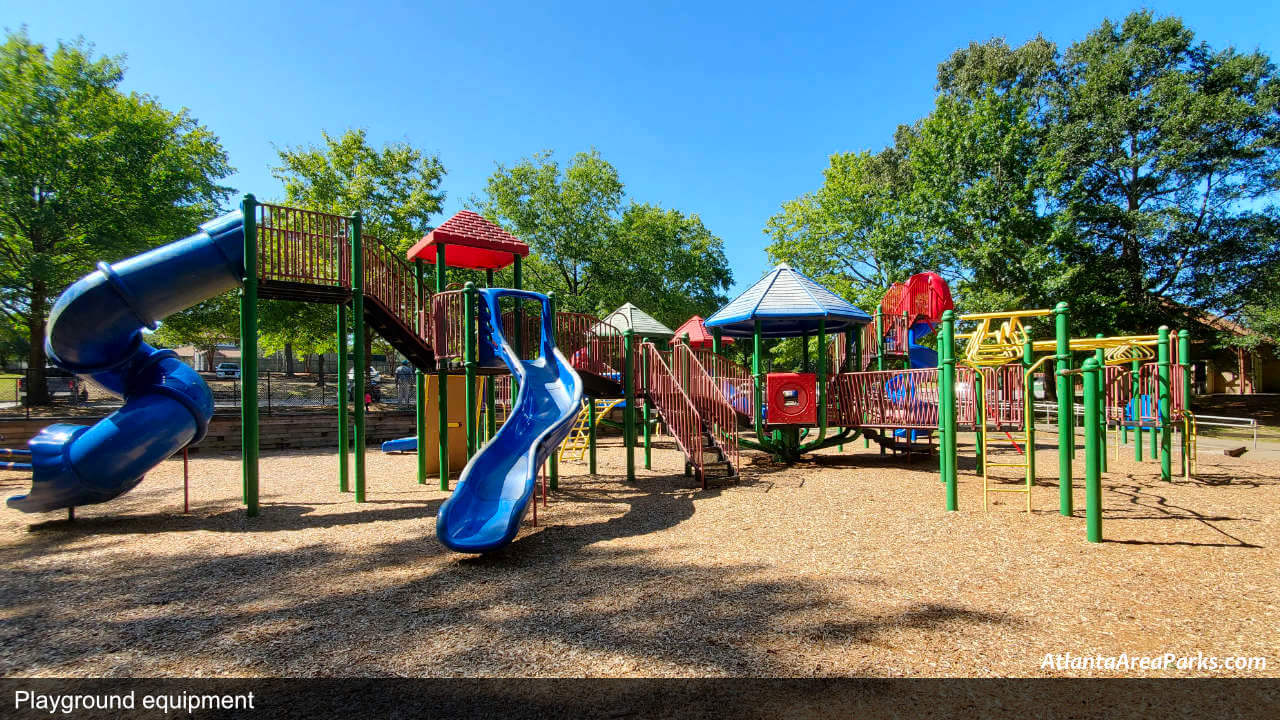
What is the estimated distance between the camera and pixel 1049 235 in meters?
23.4

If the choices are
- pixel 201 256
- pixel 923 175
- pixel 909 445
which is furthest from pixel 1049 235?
pixel 201 256

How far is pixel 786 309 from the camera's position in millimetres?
13031

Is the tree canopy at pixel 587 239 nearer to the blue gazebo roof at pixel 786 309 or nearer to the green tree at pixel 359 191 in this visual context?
the green tree at pixel 359 191

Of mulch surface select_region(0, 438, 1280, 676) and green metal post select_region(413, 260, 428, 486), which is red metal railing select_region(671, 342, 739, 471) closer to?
mulch surface select_region(0, 438, 1280, 676)

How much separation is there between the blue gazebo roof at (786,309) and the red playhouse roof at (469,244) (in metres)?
5.00

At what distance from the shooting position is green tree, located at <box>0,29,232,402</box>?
17.3 metres

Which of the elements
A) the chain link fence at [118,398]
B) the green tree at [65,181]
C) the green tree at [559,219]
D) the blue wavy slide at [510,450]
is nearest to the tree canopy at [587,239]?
the green tree at [559,219]

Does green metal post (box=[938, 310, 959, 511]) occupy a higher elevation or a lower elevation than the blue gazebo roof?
lower

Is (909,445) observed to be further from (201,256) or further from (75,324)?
(75,324)

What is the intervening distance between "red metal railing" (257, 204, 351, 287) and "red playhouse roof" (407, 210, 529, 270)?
1476mm

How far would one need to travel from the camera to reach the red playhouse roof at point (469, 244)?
10266 millimetres

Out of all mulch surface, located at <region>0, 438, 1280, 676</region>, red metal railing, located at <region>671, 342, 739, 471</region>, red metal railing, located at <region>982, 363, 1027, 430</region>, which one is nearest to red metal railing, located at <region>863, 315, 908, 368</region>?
red metal railing, located at <region>982, 363, 1027, 430</region>

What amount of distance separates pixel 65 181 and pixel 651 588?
74.4ft

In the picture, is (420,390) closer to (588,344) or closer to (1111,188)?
(588,344)
